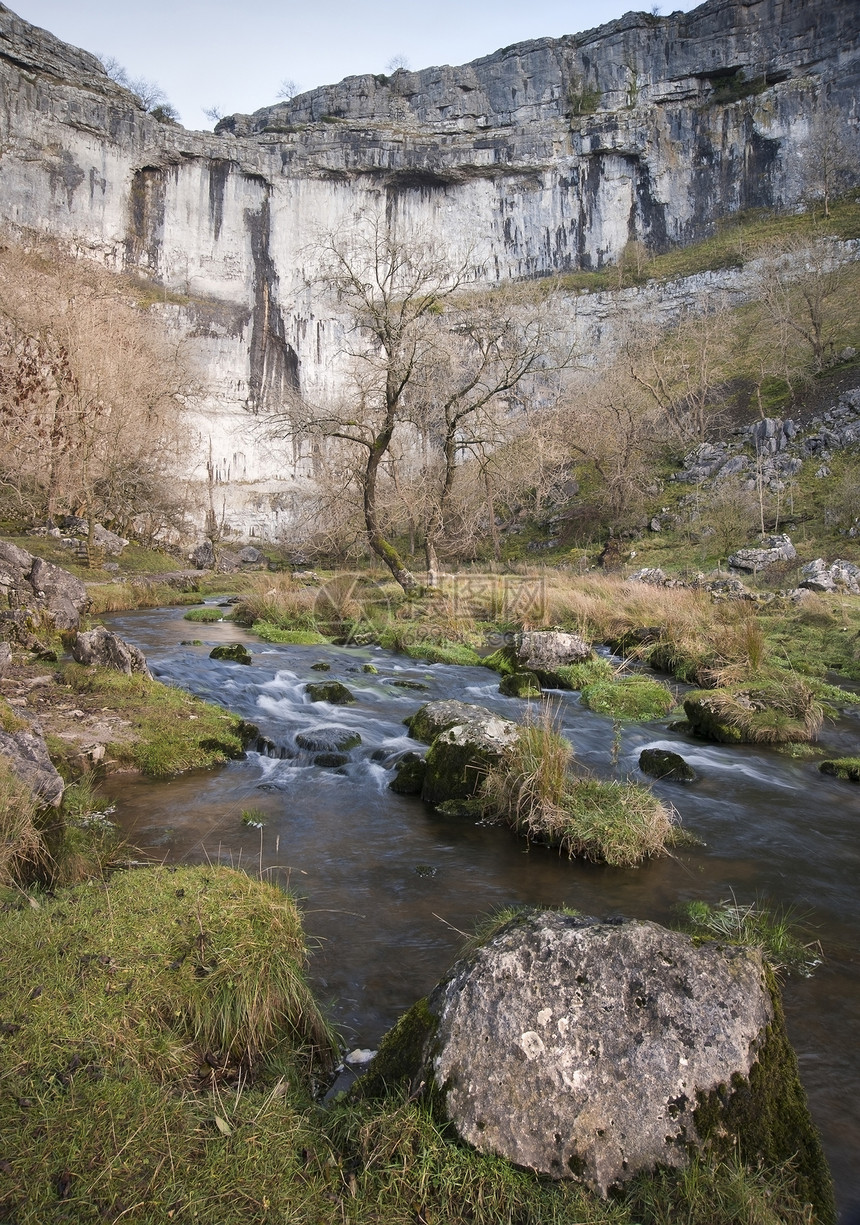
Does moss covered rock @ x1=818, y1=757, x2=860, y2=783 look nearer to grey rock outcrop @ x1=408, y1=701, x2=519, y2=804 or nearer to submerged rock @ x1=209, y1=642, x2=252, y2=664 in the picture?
grey rock outcrop @ x1=408, y1=701, x2=519, y2=804

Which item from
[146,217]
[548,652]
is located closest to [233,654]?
[548,652]

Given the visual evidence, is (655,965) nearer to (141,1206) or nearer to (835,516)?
(141,1206)

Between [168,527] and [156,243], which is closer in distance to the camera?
[168,527]

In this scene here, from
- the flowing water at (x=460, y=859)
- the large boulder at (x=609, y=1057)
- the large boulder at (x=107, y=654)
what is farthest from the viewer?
the large boulder at (x=107, y=654)

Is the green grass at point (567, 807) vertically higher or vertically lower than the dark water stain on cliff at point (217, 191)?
lower

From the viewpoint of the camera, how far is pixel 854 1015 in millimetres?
3578

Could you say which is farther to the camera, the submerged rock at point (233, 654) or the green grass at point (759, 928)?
the submerged rock at point (233, 654)

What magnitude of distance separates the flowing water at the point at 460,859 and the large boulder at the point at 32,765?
80 centimetres

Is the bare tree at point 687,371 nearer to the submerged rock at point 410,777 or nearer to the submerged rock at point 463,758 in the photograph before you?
the submerged rock at point 463,758

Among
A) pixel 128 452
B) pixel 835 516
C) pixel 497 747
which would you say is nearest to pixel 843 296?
pixel 835 516

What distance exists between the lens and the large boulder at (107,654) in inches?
356

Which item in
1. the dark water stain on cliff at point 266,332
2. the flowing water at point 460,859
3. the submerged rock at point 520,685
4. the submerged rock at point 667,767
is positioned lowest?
the flowing water at point 460,859

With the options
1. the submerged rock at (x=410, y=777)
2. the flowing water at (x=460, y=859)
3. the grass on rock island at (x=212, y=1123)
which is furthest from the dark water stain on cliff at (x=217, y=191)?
the grass on rock island at (x=212, y=1123)

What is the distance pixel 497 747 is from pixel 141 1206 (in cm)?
474
